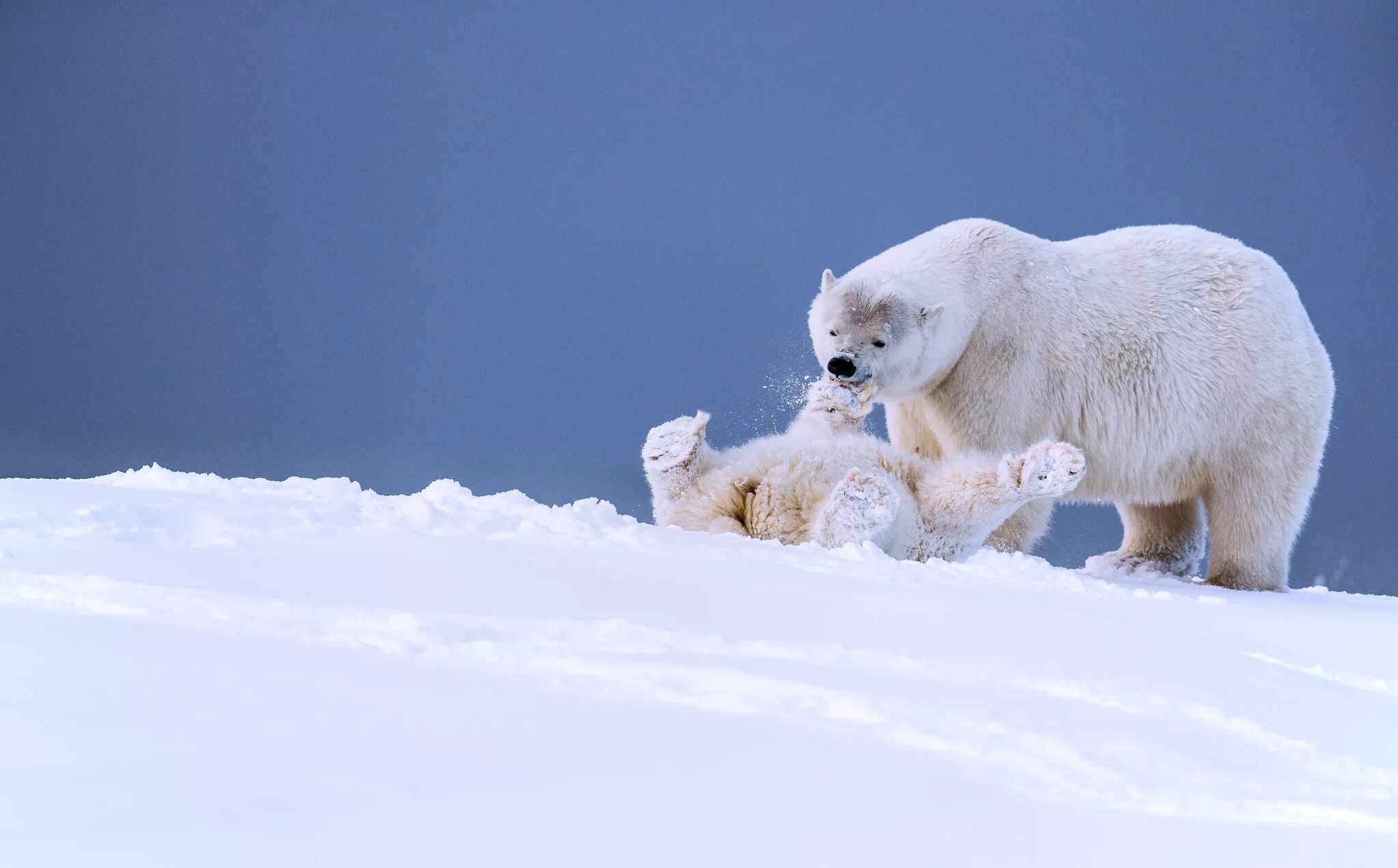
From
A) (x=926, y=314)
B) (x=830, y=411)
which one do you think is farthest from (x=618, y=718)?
(x=926, y=314)

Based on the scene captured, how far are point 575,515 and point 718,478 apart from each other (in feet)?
2.72

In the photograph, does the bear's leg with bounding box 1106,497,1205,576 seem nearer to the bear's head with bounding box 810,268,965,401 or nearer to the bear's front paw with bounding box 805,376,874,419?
the bear's head with bounding box 810,268,965,401

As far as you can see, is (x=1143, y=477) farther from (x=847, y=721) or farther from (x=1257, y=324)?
(x=847, y=721)

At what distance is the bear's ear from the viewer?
4.76m

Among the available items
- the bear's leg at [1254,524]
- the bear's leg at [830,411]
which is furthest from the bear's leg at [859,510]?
the bear's leg at [1254,524]

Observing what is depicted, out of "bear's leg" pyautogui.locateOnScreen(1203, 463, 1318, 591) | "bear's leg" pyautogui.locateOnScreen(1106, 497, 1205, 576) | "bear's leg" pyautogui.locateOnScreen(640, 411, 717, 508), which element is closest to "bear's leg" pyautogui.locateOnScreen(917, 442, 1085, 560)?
"bear's leg" pyautogui.locateOnScreen(640, 411, 717, 508)

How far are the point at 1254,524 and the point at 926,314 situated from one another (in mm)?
1886

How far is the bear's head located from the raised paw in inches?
49.2

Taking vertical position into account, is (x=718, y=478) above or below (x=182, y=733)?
above

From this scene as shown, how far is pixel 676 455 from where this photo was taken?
3.82 metres

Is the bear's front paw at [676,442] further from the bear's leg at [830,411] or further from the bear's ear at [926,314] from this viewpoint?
the bear's ear at [926,314]

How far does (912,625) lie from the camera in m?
2.15

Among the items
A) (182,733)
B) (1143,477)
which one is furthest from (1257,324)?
(182,733)

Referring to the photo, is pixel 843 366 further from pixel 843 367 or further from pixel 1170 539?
pixel 1170 539
